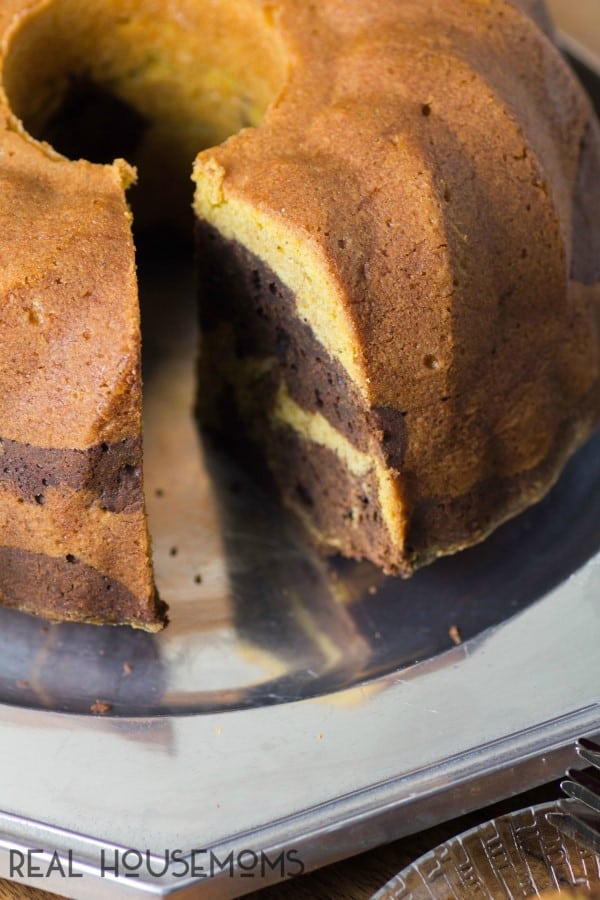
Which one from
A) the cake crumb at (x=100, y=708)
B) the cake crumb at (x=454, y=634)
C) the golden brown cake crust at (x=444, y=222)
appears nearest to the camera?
the golden brown cake crust at (x=444, y=222)

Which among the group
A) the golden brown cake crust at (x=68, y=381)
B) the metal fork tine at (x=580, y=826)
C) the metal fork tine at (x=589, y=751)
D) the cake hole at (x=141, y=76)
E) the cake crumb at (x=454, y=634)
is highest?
the cake hole at (x=141, y=76)

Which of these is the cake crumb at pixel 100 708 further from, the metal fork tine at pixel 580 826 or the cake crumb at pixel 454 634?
the metal fork tine at pixel 580 826

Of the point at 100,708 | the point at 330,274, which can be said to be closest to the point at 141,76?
the point at 330,274

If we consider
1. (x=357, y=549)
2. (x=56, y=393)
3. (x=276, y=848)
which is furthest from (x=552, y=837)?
(x=56, y=393)

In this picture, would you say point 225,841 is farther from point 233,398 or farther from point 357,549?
point 233,398

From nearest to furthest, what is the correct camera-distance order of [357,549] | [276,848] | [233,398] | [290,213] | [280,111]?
[276,848] → [290,213] → [280,111] → [357,549] → [233,398]

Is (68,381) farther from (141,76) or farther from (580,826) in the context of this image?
(580,826)

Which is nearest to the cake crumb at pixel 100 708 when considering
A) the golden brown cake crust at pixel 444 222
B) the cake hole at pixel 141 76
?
the golden brown cake crust at pixel 444 222

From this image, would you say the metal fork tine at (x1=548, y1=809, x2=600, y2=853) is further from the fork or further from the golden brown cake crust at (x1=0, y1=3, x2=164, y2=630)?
the golden brown cake crust at (x1=0, y1=3, x2=164, y2=630)
